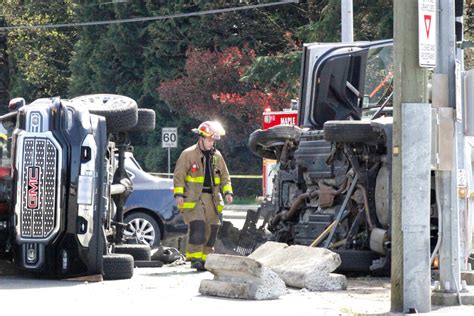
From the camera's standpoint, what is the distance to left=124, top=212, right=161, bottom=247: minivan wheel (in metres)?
17.6

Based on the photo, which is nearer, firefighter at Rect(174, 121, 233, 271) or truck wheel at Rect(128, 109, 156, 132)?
truck wheel at Rect(128, 109, 156, 132)

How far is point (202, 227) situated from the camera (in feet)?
47.9

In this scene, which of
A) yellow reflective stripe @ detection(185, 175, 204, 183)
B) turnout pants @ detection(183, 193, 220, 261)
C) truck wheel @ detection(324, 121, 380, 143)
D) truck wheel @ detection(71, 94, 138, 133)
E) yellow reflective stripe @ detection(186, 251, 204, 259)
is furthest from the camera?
yellow reflective stripe @ detection(185, 175, 204, 183)

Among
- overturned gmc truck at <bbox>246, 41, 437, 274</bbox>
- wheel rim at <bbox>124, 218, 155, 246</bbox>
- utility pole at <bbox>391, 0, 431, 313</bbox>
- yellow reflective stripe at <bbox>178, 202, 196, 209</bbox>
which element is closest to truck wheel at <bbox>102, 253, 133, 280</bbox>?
yellow reflective stripe at <bbox>178, 202, 196, 209</bbox>

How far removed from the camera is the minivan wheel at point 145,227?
17641mm

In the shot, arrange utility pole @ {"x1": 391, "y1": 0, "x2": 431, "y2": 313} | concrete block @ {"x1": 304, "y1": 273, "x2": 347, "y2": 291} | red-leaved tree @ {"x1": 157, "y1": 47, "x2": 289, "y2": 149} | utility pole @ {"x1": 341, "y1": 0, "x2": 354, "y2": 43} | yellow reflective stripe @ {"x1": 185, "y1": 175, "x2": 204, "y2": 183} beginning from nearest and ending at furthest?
1. utility pole @ {"x1": 391, "y1": 0, "x2": 431, "y2": 313}
2. concrete block @ {"x1": 304, "y1": 273, "x2": 347, "y2": 291}
3. yellow reflective stripe @ {"x1": 185, "y1": 175, "x2": 204, "y2": 183}
4. utility pole @ {"x1": 341, "y1": 0, "x2": 354, "y2": 43}
5. red-leaved tree @ {"x1": 157, "y1": 47, "x2": 289, "y2": 149}

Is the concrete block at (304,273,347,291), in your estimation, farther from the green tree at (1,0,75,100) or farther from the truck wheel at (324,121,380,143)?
the green tree at (1,0,75,100)

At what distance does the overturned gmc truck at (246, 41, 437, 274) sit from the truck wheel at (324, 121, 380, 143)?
1 centimetres

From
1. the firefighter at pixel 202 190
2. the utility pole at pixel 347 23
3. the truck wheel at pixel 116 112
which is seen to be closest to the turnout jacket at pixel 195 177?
the firefighter at pixel 202 190

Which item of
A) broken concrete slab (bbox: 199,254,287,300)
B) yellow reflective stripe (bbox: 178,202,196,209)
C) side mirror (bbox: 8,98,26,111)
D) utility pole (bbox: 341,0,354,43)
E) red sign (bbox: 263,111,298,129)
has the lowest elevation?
broken concrete slab (bbox: 199,254,287,300)

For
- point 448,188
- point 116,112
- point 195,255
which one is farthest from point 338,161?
point 448,188

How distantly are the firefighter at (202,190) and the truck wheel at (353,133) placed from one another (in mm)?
2289

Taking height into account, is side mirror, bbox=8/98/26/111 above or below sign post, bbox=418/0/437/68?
below

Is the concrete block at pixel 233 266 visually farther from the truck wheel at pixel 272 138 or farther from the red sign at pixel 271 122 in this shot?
the red sign at pixel 271 122
